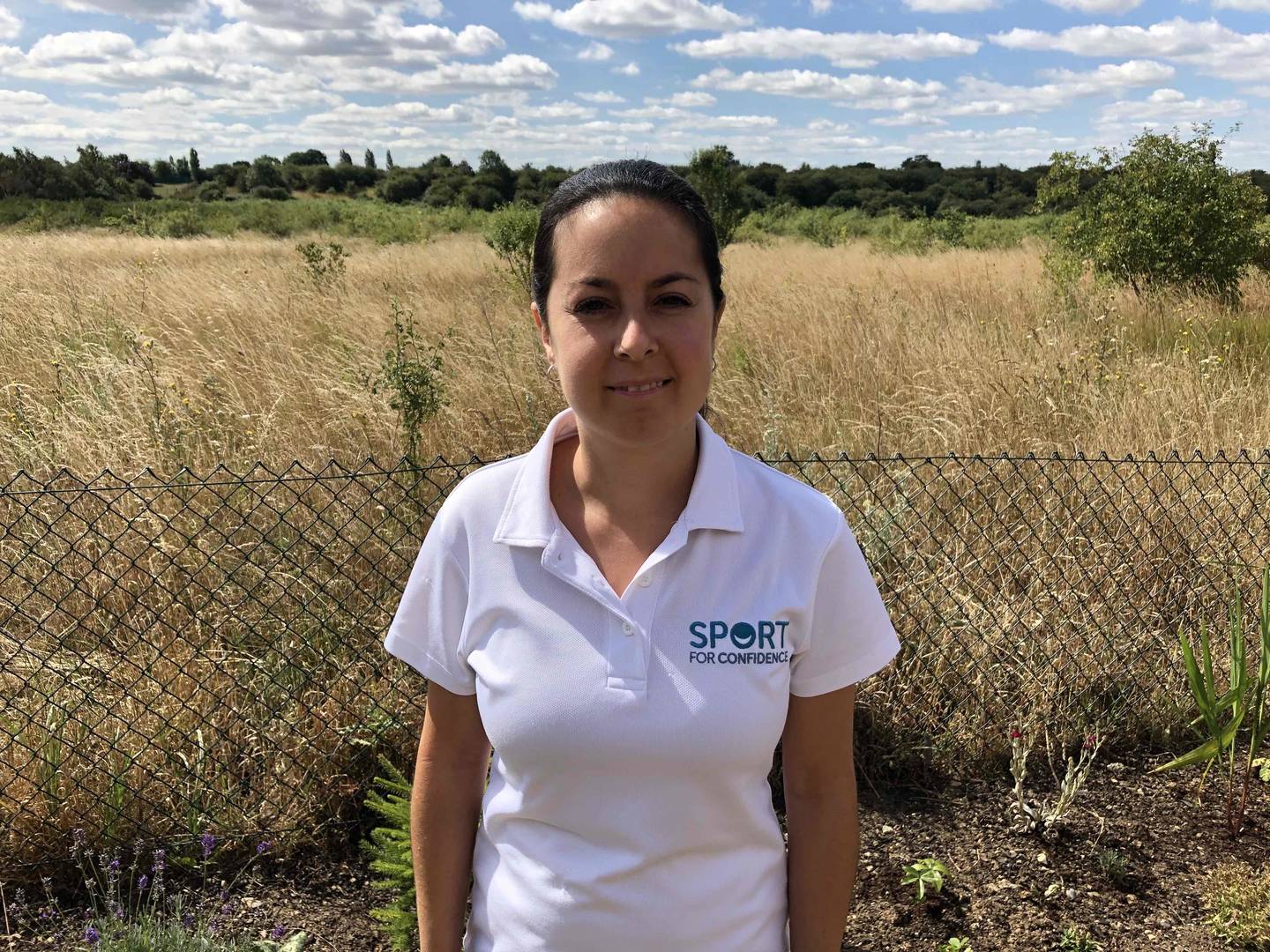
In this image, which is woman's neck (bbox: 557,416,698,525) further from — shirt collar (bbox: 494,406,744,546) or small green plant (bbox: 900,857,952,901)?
small green plant (bbox: 900,857,952,901)

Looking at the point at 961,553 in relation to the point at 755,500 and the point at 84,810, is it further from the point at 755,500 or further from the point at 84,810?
the point at 84,810

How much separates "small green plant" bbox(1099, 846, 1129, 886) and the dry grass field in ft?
1.59

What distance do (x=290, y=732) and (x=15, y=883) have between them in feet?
2.61

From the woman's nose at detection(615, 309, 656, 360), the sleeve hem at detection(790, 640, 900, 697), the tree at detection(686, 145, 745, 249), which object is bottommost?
the sleeve hem at detection(790, 640, 900, 697)

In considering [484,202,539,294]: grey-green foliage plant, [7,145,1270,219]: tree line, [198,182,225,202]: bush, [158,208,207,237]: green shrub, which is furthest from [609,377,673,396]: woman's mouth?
[198,182,225,202]: bush

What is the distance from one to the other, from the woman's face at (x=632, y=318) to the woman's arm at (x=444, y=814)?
0.51 m

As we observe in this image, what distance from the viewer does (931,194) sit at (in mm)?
45625

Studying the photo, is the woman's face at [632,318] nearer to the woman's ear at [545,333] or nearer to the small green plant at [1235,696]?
the woman's ear at [545,333]

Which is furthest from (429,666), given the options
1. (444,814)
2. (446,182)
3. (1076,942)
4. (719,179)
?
(446,182)

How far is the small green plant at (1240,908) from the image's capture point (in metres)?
2.22

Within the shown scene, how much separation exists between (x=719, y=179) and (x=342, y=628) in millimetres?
7379

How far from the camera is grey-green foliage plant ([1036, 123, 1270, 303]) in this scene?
8.27 meters

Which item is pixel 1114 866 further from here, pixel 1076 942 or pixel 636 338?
pixel 636 338

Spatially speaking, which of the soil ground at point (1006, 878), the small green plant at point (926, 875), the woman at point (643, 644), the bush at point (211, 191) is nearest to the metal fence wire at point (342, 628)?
the soil ground at point (1006, 878)
